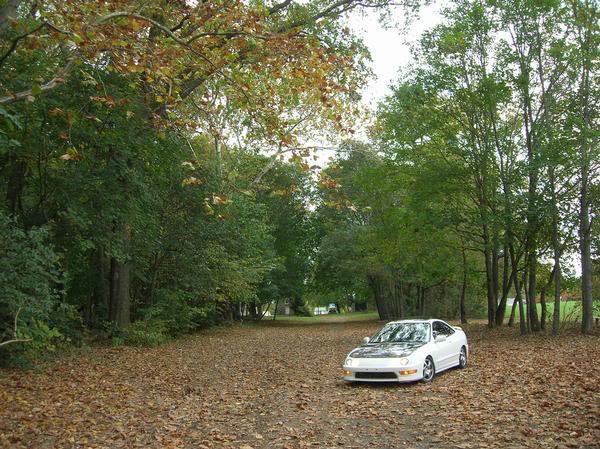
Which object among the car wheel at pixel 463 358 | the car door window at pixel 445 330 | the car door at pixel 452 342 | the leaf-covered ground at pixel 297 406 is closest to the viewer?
the leaf-covered ground at pixel 297 406

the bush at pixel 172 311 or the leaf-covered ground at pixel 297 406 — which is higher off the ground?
the bush at pixel 172 311

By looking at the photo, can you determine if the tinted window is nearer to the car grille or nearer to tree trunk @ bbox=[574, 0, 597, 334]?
the car grille

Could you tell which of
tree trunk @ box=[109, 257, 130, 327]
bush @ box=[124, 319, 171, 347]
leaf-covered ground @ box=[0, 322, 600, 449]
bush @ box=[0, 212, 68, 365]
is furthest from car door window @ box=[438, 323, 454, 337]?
tree trunk @ box=[109, 257, 130, 327]

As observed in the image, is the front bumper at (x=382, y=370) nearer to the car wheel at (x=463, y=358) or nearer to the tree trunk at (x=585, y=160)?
the car wheel at (x=463, y=358)

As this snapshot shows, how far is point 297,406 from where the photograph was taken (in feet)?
30.6

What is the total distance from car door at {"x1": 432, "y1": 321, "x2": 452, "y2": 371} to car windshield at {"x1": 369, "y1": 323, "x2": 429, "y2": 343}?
264 millimetres

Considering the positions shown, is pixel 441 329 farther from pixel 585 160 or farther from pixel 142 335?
pixel 142 335

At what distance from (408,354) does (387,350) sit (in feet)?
1.97

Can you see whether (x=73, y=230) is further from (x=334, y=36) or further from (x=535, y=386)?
(x=535, y=386)

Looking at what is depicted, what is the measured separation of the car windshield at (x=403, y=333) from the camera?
39.5 ft

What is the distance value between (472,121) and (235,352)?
13.5 m

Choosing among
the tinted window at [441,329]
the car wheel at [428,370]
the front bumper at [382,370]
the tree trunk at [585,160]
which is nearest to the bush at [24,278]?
the front bumper at [382,370]

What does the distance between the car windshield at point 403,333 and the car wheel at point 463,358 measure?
1453mm

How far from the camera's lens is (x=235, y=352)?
19.2 meters
